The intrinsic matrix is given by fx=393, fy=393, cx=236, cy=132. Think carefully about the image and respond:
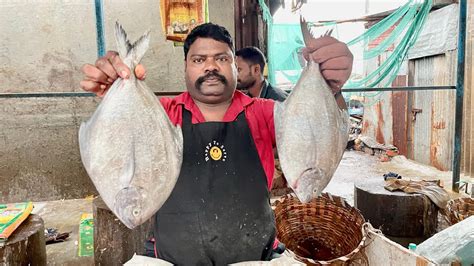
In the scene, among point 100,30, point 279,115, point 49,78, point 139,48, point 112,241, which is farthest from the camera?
point 49,78

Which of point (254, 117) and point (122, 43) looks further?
point (254, 117)

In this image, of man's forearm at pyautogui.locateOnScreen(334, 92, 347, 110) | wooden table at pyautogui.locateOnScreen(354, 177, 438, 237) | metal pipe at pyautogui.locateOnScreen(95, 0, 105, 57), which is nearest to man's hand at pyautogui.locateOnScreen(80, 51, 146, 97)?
man's forearm at pyautogui.locateOnScreen(334, 92, 347, 110)

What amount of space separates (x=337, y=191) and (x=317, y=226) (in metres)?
2.53

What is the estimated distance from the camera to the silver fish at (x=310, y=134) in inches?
57.7

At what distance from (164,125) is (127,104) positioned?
154 mm

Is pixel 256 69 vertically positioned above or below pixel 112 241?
above

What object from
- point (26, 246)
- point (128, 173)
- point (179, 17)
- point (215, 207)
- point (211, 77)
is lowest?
point (26, 246)

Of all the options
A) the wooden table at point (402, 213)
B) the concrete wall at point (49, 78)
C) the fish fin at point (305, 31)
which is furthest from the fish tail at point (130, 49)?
the concrete wall at point (49, 78)

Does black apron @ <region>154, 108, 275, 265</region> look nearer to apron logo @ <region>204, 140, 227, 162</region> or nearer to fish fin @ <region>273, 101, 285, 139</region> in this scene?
apron logo @ <region>204, 140, 227, 162</region>

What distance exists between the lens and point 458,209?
12.6 ft

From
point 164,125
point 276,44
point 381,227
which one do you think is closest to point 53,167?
point 276,44

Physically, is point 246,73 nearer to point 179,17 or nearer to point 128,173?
point 179,17

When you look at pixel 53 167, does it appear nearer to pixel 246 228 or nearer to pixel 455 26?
pixel 246 228

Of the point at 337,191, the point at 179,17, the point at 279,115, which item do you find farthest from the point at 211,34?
the point at 337,191
